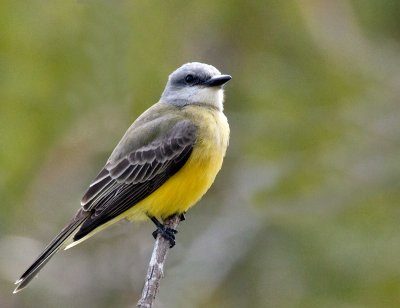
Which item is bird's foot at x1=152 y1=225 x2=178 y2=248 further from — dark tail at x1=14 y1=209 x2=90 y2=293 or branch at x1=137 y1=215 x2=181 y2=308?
dark tail at x1=14 y1=209 x2=90 y2=293

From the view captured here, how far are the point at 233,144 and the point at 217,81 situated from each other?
1982mm

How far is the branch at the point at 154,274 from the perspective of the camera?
180 inches

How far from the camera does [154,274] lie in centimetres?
484

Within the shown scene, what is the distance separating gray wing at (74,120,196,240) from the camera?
580 centimetres

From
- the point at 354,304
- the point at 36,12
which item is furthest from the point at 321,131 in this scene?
the point at 36,12

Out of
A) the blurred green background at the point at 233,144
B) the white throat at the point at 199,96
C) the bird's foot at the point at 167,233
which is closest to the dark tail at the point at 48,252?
the bird's foot at the point at 167,233

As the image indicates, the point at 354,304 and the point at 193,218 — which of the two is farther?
the point at 193,218

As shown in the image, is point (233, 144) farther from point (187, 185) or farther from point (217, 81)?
point (187, 185)

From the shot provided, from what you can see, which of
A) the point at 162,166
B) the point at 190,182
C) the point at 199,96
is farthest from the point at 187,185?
the point at 199,96

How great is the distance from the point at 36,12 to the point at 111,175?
2.37 meters

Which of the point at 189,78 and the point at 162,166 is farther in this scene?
the point at 189,78

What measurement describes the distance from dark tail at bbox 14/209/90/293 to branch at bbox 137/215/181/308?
1.64 ft

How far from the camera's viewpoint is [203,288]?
23.1ft

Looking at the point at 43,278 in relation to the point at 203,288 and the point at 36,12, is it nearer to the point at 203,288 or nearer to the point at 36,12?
the point at 203,288
